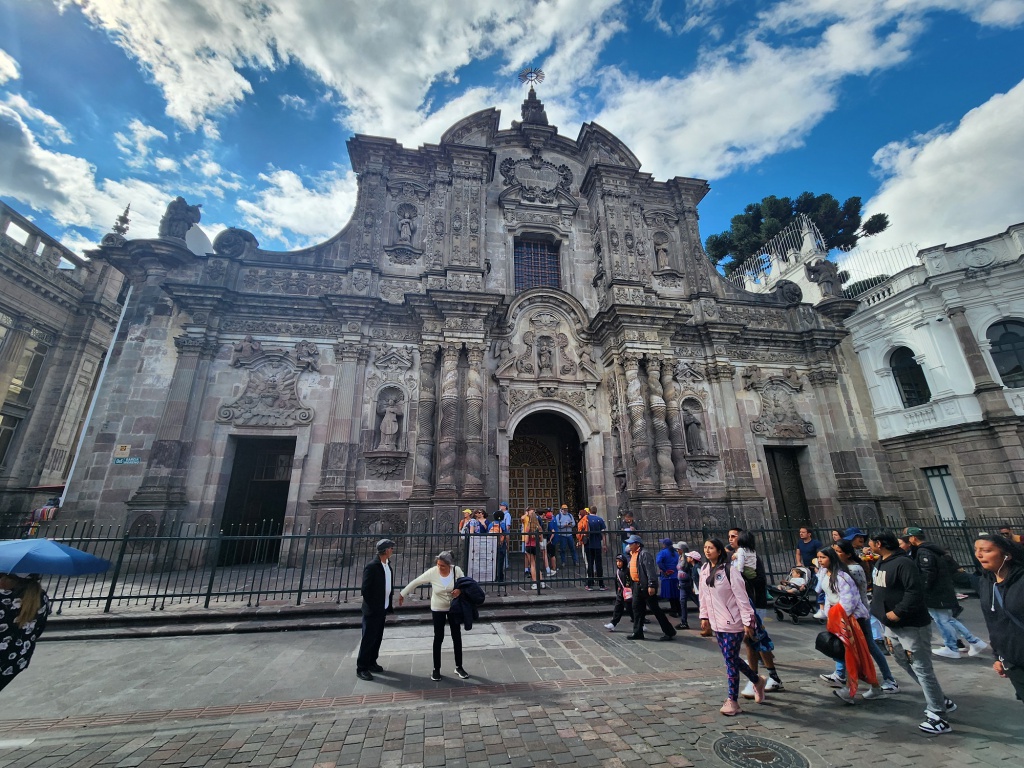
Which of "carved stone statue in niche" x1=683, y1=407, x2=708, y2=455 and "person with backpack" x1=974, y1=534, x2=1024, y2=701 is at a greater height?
"carved stone statue in niche" x1=683, y1=407, x2=708, y2=455

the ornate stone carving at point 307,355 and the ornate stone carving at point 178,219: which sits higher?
the ornate stone carving at point 178,219

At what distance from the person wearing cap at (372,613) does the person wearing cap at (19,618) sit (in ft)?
9.21

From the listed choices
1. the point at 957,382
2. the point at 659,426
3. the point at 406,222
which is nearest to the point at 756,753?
the point at 659,426

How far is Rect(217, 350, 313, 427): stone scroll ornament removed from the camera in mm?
12680

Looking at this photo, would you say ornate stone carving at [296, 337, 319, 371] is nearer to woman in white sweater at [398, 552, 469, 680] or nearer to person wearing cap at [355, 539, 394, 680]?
person wearing cap at [355, 539, 394, 680]

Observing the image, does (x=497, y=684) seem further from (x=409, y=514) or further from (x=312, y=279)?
(x=312, y=279)

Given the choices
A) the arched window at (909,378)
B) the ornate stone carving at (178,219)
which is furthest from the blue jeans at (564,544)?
the ornate stone carving at (178,219)

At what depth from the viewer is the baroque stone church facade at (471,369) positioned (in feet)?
40.1

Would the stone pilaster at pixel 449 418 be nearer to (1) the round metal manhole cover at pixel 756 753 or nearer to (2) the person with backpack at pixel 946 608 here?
(1) the round metal manhole cover at pixel 756 753

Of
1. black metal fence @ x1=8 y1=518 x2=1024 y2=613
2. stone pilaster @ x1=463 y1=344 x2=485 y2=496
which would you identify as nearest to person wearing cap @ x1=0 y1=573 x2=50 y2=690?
black metal fence @ x1=8 y1=518 x2=1024 y2=613

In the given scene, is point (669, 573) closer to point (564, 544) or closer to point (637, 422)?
point (564, 544)

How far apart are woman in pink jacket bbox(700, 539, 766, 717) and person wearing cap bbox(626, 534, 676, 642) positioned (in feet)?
6.24

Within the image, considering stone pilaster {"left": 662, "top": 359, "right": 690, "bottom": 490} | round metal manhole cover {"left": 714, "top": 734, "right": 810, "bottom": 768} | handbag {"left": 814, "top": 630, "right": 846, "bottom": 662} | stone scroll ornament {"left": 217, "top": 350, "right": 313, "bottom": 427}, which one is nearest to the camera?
round metal manhole cover {"left": 714, "top": 734, "right": 810, "bottom": 768}

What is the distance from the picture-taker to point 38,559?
3.72 m
